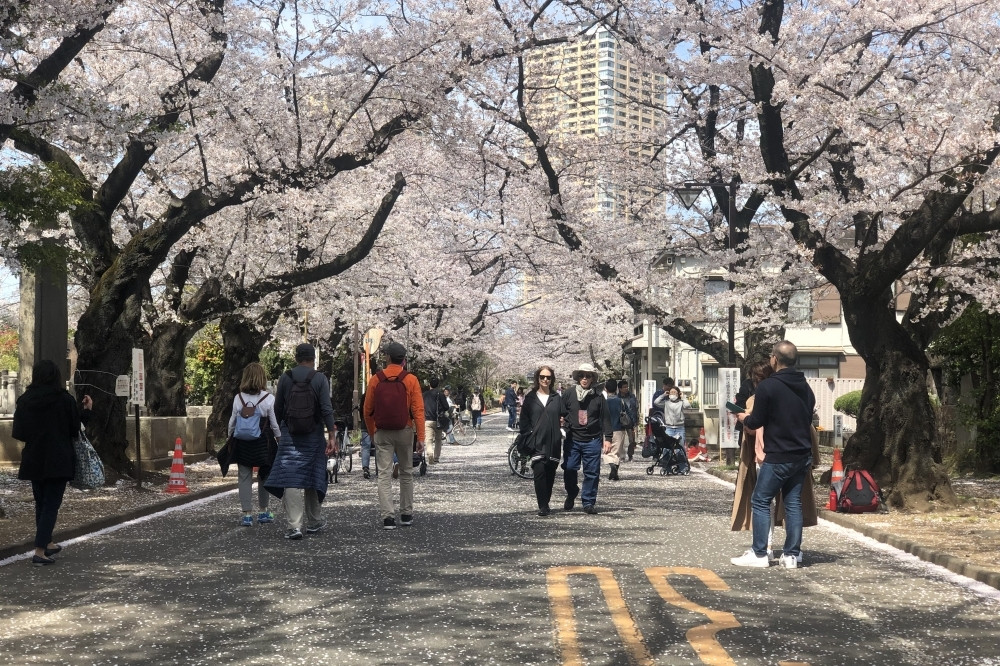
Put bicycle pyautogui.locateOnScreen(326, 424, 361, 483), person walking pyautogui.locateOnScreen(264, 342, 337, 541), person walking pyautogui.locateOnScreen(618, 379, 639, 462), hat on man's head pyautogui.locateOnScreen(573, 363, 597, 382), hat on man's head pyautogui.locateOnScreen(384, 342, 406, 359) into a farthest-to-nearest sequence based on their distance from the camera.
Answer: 1. person walking pyautogui.locateOnScreen(618, 379, 639, 462)
2. bicycle pyautogui.locateOnScreen(326, 424, 361, 483)
3. hat on man's head pyautogui.locateOnScreen(573, 363, 597, 382)
4. hat on man's head pyautogui.locateOnScreen(384, 342, 406, 359)
5. person walking pyautogui.locateOnScreen(264, 342, 337, 541)

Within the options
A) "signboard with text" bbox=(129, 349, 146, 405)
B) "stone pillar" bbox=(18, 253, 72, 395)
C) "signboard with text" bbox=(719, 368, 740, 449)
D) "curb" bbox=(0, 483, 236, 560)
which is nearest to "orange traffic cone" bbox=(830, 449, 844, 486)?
"signboard with text" bbox=(719, 368, 740, 449)

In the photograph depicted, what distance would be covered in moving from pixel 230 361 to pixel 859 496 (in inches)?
763

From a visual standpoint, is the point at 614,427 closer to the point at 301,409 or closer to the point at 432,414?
the point at 432,414

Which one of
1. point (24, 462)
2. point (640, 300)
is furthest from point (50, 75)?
point (640, 300)

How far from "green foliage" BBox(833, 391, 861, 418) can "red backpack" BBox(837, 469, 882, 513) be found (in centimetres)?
1926

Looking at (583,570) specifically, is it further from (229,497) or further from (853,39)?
(853,39)

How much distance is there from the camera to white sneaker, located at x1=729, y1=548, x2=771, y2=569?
9672mm

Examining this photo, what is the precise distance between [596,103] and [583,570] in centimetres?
1811

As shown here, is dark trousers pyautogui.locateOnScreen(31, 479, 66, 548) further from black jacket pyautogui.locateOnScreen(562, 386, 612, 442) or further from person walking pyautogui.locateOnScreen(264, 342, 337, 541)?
black jacket pyautogui.locateOnScreen(562, 386, 612, 442)

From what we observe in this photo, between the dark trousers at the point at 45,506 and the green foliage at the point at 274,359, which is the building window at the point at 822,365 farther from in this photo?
the dark trousers at the point at 45,506

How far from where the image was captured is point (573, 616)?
7.29 metres

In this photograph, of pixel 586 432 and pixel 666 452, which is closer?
pixel 586 432

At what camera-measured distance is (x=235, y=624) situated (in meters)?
7.08

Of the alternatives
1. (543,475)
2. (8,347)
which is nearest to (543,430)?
(543,475)
